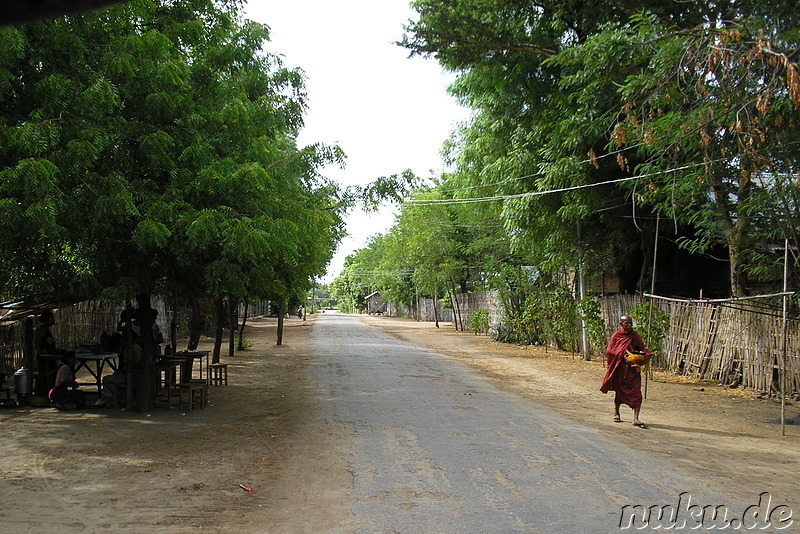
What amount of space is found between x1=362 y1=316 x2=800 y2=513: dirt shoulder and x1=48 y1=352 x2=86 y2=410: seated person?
7.87 m

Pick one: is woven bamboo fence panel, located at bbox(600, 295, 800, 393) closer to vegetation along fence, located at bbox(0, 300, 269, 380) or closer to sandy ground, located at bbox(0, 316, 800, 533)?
sandy ground, located at bbox(0, 316, 800, 533)

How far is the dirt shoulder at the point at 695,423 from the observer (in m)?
6.68

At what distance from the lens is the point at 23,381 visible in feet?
34.4

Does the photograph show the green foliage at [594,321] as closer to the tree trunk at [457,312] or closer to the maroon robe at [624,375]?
the maroon robe at [624,375]

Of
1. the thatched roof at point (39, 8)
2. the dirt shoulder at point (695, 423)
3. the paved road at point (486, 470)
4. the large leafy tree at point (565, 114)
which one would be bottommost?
the dirt shoulder at point (695, 423)

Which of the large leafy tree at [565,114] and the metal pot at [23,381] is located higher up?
the large leafy tree at [565,114]

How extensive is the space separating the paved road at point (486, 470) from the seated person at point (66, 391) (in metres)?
3.97

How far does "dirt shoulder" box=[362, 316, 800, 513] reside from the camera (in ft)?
21.9

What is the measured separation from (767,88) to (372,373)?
10.7m

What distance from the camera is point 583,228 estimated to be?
18656 mm

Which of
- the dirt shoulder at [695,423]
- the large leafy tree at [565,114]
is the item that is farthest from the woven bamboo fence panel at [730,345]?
the large leafy tree at [565,114]

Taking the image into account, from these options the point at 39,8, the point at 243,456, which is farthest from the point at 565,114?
the point at 39,8

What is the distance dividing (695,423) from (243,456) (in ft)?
21.9

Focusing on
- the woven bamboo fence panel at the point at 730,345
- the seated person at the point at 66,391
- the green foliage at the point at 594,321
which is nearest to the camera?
the seated person at the point at 66,391
